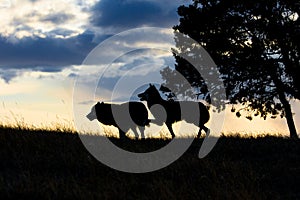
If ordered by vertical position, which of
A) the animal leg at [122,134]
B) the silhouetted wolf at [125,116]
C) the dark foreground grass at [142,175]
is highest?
the silhouetted wolf at [125,116]

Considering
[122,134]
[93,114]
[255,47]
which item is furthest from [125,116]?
[255,47]

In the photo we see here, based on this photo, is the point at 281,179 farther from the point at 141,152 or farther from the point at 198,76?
the point at 198,76

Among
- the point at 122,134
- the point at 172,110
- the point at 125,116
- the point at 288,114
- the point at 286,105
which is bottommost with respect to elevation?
the point at 122,134

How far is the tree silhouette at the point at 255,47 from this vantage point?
2758cm

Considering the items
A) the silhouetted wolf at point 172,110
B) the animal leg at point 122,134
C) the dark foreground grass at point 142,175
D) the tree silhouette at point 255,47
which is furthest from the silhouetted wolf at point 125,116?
the tree silhouette at point 255,47

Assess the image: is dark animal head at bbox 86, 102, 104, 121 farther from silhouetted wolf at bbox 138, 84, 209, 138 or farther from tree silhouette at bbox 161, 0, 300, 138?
Result: tree silhouette at bbox 161, 0, 300, 138

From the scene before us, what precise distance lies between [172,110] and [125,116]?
6.44ft

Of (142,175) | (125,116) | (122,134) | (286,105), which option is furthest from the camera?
(286,105)

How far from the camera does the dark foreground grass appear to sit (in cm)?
944

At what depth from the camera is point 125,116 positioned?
16891 mm

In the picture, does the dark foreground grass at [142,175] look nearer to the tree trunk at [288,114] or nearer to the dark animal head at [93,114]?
the dark animal head at [93,114]

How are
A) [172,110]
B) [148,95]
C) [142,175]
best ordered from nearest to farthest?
[142,175] < [172,110] < [148,95]

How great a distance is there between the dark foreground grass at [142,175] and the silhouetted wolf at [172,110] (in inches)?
141

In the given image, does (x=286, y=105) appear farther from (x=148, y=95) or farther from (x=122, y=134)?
(x=122, y=134)
